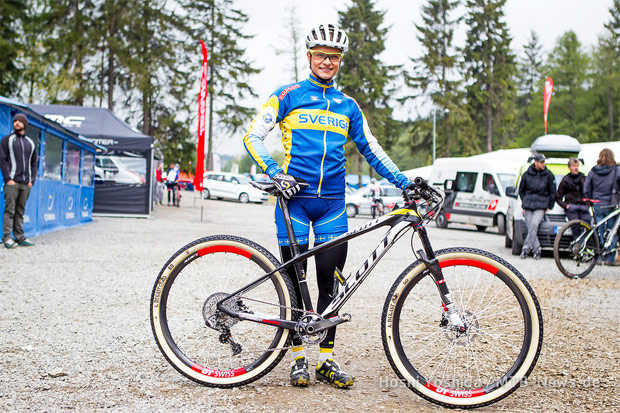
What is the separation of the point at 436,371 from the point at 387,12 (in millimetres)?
48490

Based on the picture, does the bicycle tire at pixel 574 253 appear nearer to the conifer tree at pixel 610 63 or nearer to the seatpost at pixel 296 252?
the seatpost at pixel 296 252

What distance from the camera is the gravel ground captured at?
3.36m

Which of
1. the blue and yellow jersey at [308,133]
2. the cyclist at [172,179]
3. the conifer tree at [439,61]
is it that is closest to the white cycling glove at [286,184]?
the blue and yellow jersey at [308,133]

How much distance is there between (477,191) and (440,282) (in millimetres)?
18340

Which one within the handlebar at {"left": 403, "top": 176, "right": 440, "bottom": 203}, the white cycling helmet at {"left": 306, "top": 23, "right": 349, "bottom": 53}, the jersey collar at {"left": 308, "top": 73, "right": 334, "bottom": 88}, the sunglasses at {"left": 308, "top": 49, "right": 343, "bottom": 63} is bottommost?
the handlebar at {"left": 403, "top": 176, "right": 440, "bottom": 203}

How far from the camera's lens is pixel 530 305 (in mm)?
3354

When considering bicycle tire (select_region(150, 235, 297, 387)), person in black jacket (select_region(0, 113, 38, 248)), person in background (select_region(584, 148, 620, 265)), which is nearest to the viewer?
bicycle tire (select_region(150, 235, 297, 387))

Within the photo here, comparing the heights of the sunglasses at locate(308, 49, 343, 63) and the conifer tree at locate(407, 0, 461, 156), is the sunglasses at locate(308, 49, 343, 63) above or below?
below

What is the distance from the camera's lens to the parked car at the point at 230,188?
4134 cm

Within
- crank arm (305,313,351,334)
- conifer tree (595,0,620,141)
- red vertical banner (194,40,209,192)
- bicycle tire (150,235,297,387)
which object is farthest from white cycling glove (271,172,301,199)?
conifer tree (595,0,620,141)

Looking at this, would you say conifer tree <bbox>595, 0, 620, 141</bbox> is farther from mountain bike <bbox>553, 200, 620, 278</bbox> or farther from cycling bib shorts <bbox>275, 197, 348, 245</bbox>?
→ cycling bib shorts <bbox>275, 197, 348, 245</bbox>

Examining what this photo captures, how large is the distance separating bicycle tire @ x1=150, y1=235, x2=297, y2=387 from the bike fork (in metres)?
0.78

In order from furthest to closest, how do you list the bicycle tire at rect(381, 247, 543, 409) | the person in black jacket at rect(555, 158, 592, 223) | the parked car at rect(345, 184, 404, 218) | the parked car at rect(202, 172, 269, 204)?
the parked car at rect(202, 172, 269, 204) → the parked car at rect(345, 184, 404, 218) → the person in black jacket at rect(555, 158, 592, 223) → the bicycle tire at rect(381, 247, 543, 409)

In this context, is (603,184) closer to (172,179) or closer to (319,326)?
(319,326)
